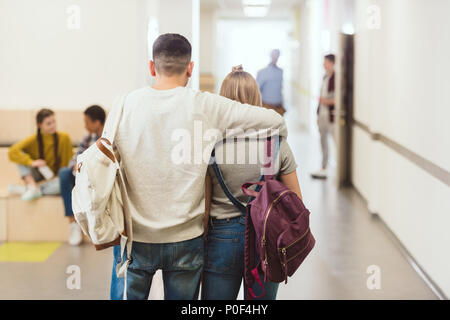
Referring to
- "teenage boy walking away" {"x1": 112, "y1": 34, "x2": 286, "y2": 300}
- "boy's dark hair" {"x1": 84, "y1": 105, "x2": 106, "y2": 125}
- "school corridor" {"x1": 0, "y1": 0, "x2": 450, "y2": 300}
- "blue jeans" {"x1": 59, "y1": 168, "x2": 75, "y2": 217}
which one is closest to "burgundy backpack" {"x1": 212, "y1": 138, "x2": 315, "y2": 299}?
"teenage boy walking away" {"x1": 112, "y1": 34, "x2": 286, "y2": 300}

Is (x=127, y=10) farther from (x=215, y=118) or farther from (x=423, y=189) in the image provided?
(x=215, y=118)

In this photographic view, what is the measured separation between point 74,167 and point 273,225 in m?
3.32

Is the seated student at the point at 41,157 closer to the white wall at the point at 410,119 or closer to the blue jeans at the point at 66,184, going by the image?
the blue jeans at the point at 66,184

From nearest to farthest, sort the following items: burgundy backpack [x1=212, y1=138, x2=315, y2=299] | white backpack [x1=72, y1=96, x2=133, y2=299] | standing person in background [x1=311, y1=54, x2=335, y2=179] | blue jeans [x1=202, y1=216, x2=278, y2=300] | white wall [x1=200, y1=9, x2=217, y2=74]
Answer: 1. white backpack [x1=72, y1=96, x2=133, y2=299]
2. burgundy backpack [x1=212, y1=138, x2=315, y2=299]
3. blue jeans [x1=202, y1=216, x2=278, y2=300]
4. white wall [x1=200, y1=9, x2=217, y2=74]
5. standing person in background [x1=311, y1=54, x2=335, y2=179]

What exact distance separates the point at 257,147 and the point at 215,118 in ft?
0.60

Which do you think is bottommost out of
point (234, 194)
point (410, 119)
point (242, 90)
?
point (234, 194)

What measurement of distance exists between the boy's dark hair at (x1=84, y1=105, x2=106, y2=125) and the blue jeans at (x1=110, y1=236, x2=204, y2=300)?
2.93 metres

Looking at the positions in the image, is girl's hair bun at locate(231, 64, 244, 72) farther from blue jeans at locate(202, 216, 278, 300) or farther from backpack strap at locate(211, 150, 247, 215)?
blue jeans at locate(202, 216, 278, 300)

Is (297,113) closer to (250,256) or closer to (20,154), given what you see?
(20,154)

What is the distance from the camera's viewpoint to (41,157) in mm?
5457

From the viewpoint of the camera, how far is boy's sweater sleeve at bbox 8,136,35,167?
5.35 m

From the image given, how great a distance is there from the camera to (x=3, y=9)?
5277 millimetres

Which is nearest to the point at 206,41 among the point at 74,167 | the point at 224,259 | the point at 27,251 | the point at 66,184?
the point at 224,259
